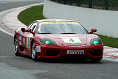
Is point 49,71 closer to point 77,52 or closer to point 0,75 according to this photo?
point 0,75

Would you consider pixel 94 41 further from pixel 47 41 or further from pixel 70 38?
pixel 47 41

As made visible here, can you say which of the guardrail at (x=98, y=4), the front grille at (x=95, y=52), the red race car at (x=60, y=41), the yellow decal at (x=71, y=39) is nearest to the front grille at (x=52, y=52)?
the red race car at (x=60, y=41)

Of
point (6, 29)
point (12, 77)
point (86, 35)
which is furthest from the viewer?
point (6, 29)

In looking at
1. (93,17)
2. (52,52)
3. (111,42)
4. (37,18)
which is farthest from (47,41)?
(37,18)

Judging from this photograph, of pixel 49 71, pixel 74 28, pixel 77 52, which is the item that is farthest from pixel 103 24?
pixel 49 71

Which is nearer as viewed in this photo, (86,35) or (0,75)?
(0,75)

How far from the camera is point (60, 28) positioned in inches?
565

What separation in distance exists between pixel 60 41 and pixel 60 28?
1.18 metres

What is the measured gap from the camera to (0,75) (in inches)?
400

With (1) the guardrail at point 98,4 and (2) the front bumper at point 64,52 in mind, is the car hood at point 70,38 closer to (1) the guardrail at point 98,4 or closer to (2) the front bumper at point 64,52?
(2) the front bumper at point 64,52

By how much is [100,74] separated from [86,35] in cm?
360

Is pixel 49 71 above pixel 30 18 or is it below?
above

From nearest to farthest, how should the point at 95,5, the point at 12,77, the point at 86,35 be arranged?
the point at 12,77 < the point at 86,35 < the point at 95,5

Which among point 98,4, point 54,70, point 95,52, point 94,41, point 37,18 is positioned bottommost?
point 37,18
